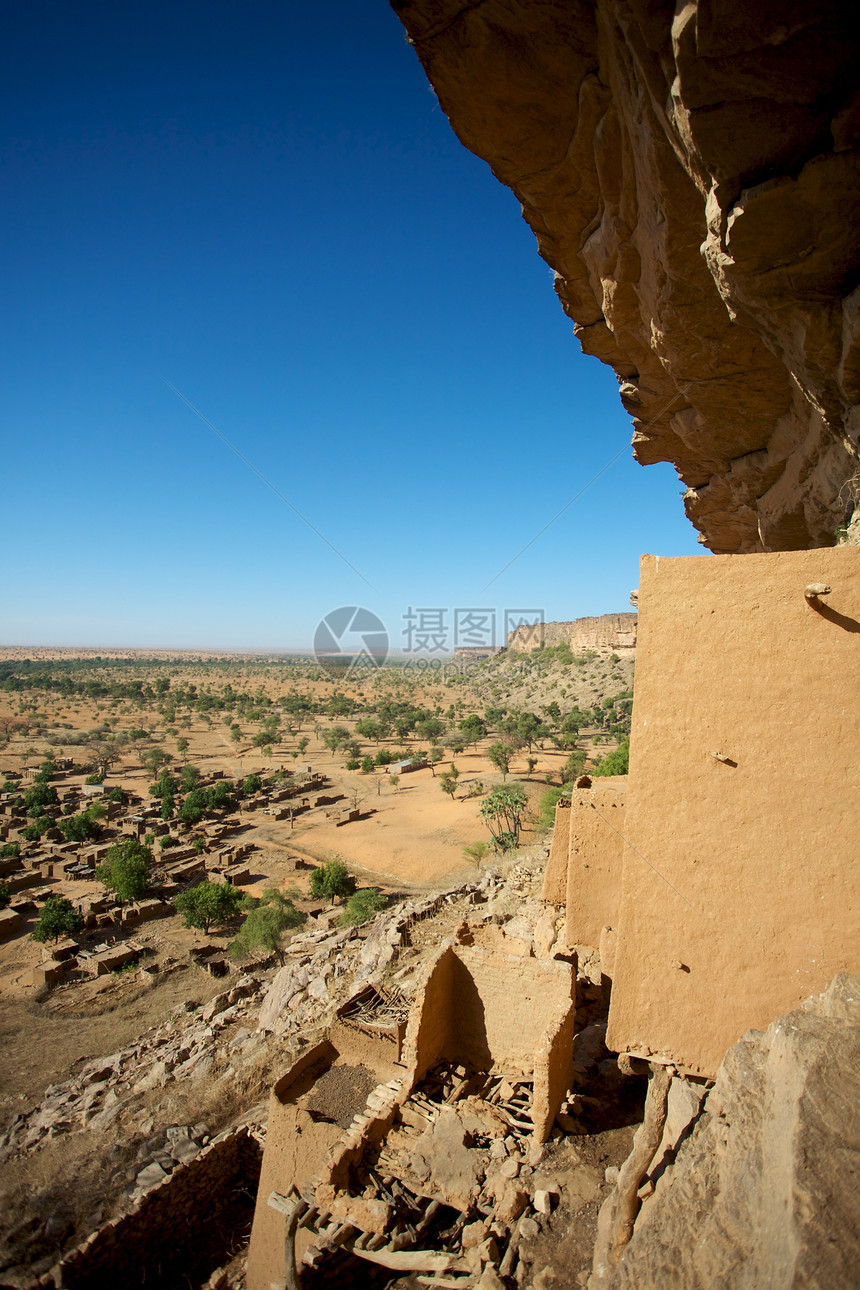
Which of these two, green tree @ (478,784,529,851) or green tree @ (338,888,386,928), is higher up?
green tree @ (478,784,529,851)

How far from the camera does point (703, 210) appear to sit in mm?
5047

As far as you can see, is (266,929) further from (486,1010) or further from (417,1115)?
(417,1115)

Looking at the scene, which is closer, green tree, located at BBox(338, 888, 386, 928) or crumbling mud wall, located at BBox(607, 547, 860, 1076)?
crumbling mud wall, located at BBox(607, 547, 860, 1076)

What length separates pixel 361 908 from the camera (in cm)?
1958

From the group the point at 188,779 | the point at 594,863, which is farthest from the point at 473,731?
the point at 594,863

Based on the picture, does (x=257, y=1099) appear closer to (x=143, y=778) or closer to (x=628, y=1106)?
(x=628, y=1106)

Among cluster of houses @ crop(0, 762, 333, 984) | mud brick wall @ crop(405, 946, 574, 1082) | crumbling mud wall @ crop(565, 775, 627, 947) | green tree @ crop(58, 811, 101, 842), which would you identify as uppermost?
crumbling mud wall @ crop(565, 775, 627, 947)

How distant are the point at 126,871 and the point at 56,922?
2.78 meters

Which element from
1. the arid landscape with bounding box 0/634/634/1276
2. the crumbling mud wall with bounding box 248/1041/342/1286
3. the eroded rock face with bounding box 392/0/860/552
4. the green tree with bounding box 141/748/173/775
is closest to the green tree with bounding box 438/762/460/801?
the arid landscape with bounding box 0/634/634/1276

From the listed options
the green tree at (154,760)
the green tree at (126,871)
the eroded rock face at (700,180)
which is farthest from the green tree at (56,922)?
the eroded rock face at (700,180)

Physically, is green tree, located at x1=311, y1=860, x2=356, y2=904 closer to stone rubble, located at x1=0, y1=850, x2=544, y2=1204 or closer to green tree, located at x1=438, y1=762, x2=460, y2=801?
stone rubble, located at x1=0, y1=850, x2=544, y2=1204

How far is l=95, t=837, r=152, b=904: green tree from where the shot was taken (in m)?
21.6

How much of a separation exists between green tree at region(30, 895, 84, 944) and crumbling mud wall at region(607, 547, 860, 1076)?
20186 millimetres

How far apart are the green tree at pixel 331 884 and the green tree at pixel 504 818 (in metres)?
6.32
